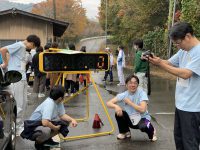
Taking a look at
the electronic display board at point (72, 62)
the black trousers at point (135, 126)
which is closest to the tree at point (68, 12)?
the electronic display board at point (72, 62)

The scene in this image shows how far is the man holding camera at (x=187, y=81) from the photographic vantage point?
4.24 meters

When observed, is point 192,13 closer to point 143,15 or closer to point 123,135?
point 123,135

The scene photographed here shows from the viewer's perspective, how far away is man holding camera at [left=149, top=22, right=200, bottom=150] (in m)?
4.24

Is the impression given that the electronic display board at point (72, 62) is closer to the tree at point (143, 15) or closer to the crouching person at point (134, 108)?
the crouching person at point (134, 108)

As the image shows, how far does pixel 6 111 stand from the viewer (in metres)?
5.26

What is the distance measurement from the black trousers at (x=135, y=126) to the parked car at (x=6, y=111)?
5.93 ft

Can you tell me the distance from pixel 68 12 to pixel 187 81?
204 ft

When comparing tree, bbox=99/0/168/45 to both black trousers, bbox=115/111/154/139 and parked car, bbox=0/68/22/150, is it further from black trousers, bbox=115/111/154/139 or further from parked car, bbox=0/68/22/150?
parked car, bbox=0/68/22/150

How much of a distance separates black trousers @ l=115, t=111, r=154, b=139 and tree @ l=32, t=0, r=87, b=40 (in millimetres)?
56034

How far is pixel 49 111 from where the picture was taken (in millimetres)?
5918

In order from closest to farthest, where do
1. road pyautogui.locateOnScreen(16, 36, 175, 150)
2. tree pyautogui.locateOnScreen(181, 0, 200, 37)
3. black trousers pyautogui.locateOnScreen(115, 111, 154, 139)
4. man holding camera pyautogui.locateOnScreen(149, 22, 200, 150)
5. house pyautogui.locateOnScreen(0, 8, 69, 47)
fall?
man holding camera pyautogui.locateOnScreen(149, 22, 200, 150)
road pyautogui.locateOnScreen(16, 36, 175, 150)
black trousers pyautogui.locateOnScreen(115, 111, 154, 139)
tree pyautogui.locateOnScreen(181, 0, 200, 37)
house pyautogui.locateOnScreen(0, 8, 69, 47)

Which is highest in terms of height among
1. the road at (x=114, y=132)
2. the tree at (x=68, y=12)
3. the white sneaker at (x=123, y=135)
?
the tree at (x=68, y=12)

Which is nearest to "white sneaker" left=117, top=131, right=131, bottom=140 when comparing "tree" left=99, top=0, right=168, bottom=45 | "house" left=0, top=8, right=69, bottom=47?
"house" left=0, top=8, right=69, bottom=47

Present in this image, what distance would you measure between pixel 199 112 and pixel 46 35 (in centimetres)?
2087
